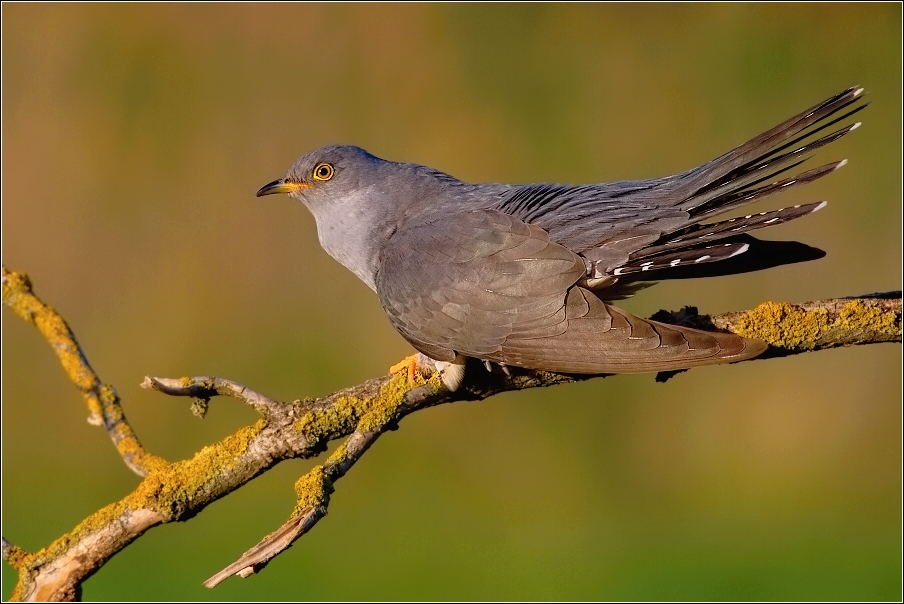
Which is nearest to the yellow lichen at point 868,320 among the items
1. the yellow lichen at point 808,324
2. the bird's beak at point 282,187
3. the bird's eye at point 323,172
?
the yellow lichen at point 808,324

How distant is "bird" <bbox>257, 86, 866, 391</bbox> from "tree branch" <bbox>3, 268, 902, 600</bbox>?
20 centimetres

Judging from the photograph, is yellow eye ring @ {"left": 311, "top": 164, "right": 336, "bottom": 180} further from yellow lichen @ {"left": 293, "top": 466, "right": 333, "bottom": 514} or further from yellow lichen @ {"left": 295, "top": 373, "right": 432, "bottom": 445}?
yellow lichen @ {"left": 293, "top": 466, "right": 333, "bottom": 514}


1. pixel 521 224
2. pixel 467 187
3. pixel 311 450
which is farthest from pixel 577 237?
pixel 311 450

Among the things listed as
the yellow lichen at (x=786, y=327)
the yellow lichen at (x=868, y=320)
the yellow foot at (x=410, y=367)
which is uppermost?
the yellow foot at (x=410, y=367)

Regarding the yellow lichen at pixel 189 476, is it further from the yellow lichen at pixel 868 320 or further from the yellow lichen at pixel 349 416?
the yellow lichen at pixel 868 320

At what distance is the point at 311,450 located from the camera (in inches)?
96.2

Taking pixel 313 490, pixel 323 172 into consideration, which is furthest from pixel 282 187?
pixel 313 490

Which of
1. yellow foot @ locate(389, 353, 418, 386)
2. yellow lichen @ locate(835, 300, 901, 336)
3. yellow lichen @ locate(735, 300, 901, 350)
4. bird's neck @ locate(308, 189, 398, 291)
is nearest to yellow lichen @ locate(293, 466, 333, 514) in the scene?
yellow foot @ locate(389, 353, 418, 386)

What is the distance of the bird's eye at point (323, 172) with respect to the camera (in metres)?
3.35

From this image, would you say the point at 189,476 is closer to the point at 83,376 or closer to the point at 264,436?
the point at 264,436

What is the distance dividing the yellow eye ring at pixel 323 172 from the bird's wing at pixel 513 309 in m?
0.54

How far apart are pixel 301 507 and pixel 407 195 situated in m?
1.41

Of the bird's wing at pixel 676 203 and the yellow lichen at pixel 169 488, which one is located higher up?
the bird's wing at pixel 676 203

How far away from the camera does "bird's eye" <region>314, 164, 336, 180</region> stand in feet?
11.0
